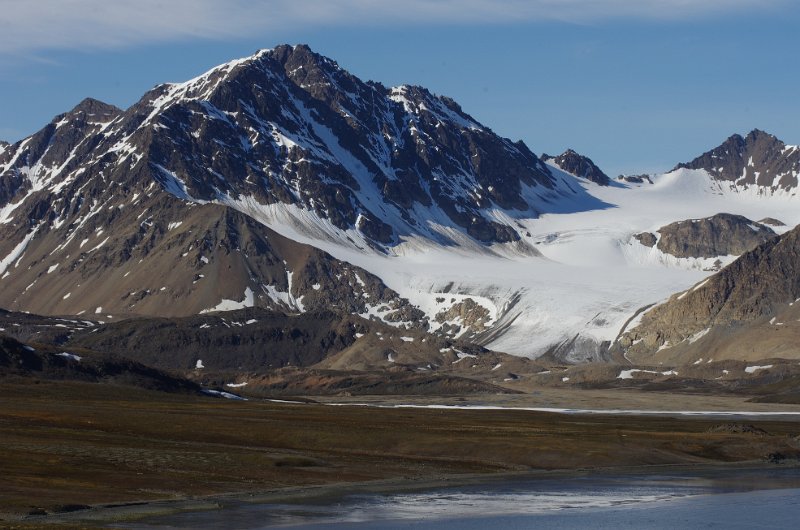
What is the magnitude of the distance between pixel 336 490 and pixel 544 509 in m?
14.8

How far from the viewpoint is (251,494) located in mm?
88188

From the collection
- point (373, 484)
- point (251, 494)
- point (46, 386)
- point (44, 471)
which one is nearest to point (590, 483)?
point (373, 484)

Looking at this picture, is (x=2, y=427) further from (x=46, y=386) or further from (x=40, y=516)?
(x=46, y=386)

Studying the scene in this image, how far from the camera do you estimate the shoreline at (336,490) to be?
74.6 metres

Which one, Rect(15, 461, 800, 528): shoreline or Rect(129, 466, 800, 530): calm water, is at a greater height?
Rect(15, 461, 800, 528): shoreline

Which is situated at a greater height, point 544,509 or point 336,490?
point 336,490

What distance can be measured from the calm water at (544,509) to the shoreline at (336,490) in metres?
1.31

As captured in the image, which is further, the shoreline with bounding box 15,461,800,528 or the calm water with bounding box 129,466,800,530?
the calm water with bounding box 129,466,800,530

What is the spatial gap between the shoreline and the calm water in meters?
1.31

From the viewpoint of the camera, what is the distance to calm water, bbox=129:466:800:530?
258 feet

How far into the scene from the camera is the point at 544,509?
283ft

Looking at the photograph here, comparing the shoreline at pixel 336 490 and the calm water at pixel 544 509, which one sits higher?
the shoreline at pixel 336 490

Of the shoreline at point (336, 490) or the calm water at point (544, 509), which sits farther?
the calm water at point (544, 509)

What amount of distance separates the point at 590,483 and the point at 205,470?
2789 cm
